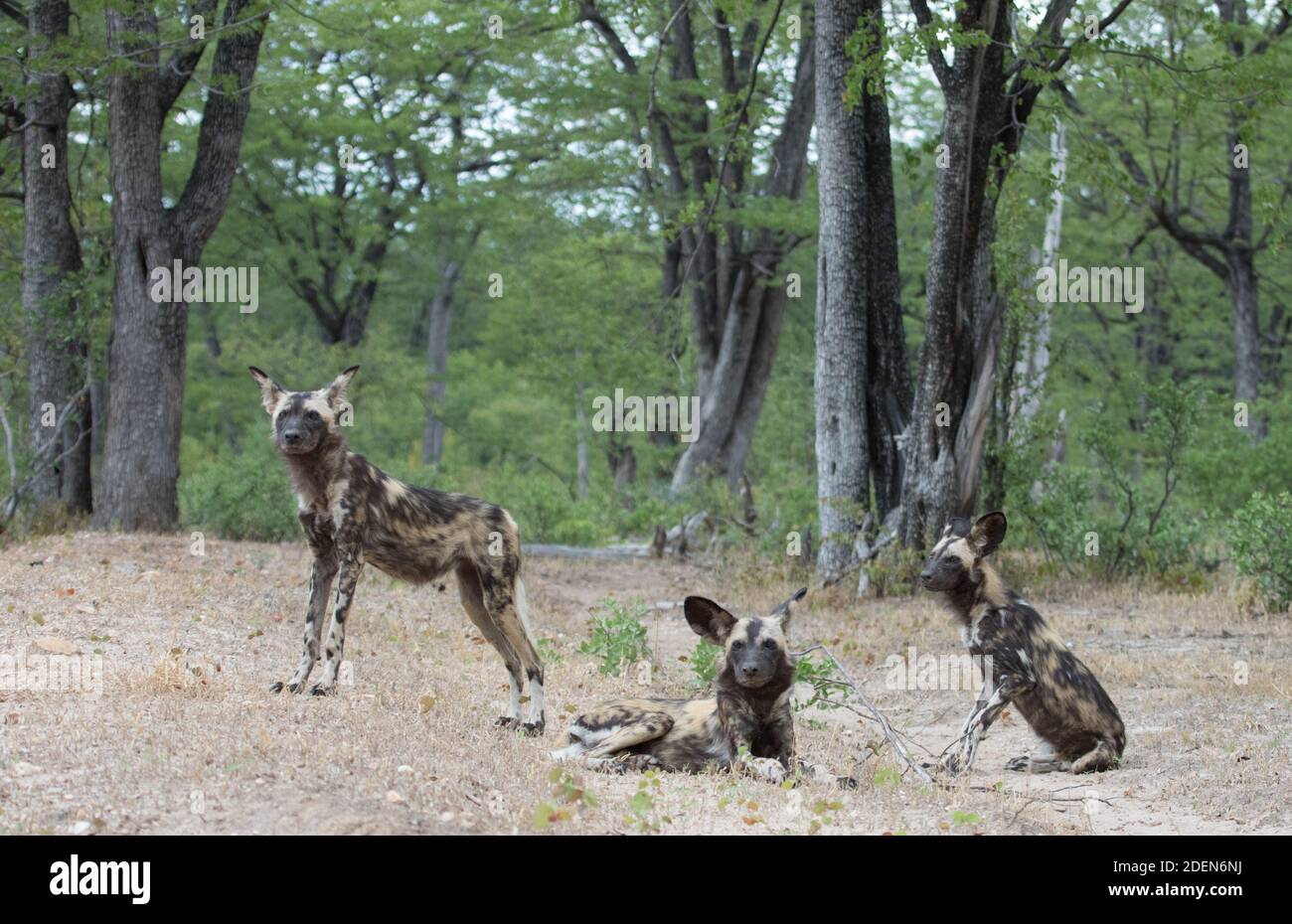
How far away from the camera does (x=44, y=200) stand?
1528 cm

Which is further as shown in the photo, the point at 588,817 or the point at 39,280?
the point at 39,280

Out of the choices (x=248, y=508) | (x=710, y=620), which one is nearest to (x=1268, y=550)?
(x=710, y=620)

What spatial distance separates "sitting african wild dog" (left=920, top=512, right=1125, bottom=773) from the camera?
7.80 m

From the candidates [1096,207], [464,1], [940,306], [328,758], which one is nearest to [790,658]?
[328,758]

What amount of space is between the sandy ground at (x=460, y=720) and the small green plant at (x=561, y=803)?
0.01 metres

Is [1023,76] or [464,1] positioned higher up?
[464,1]

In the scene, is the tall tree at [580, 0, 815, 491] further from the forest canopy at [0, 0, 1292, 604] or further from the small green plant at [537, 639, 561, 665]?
the small green plant at [537, 639, 561, 665]

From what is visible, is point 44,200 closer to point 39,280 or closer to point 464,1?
point 39,280

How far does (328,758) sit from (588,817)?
45.9 inches

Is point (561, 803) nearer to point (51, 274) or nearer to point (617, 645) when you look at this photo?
point (617, 645)

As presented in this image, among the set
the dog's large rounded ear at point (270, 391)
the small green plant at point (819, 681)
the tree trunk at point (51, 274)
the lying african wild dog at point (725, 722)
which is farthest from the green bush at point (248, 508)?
the lying african wild dog at point (725, 722)

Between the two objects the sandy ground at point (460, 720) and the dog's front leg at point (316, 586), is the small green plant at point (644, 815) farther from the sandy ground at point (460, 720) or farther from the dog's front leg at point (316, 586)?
the dog's front leg at point (316, 586)

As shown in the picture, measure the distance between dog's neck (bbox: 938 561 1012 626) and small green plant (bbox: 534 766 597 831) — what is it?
2.97 metres
